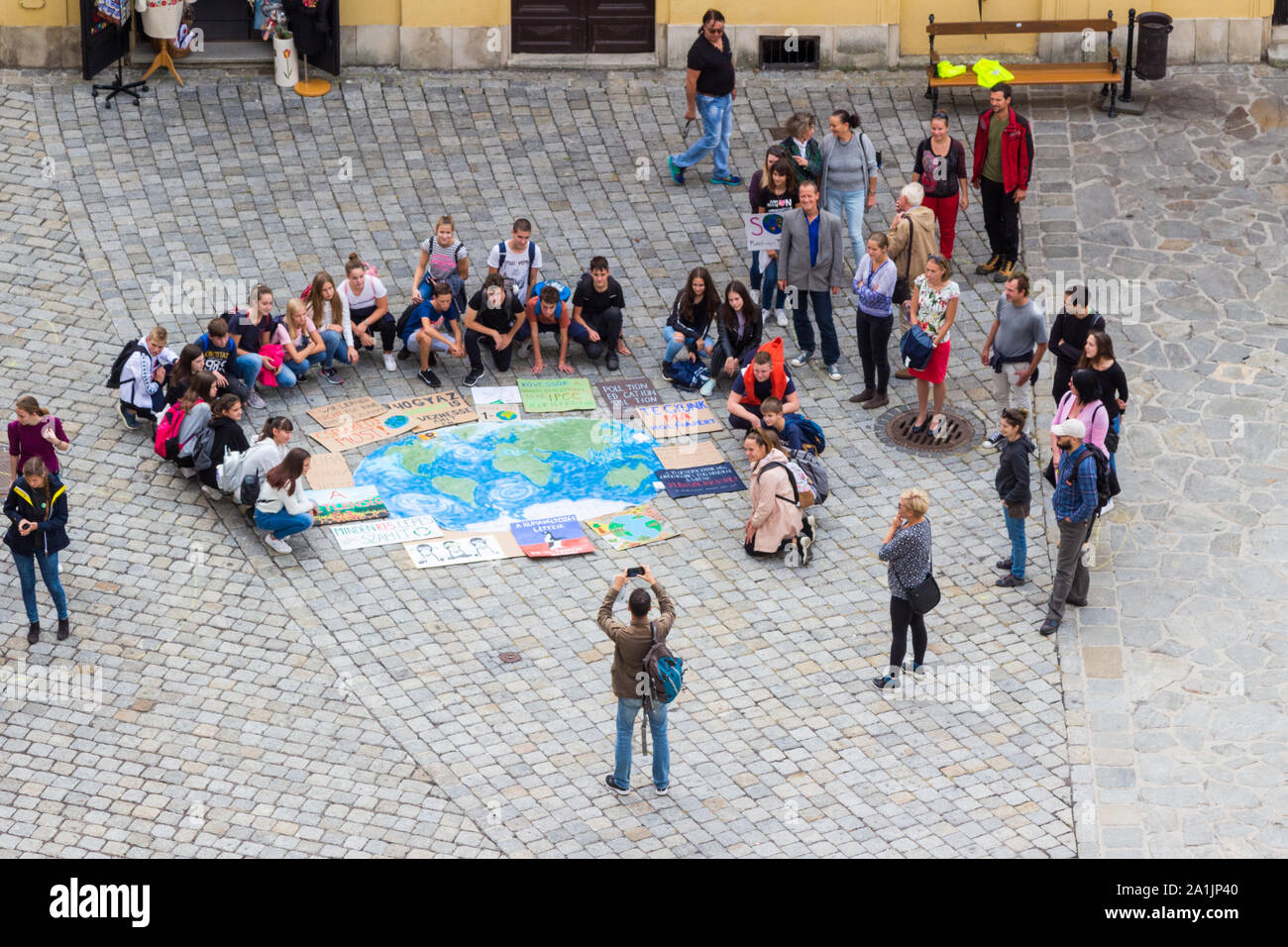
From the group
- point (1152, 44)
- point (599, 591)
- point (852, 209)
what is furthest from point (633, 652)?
point (1152, 44)

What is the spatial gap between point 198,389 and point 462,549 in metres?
2.56

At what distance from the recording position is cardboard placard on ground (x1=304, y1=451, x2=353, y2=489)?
19.1 m

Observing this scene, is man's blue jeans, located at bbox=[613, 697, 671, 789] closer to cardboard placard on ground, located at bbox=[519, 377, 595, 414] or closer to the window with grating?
cardboard placard on ground, located at bbox=[519, 377, 595, 414]

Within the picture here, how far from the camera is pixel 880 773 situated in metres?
16.1

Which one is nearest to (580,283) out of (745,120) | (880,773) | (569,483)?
(569,483)

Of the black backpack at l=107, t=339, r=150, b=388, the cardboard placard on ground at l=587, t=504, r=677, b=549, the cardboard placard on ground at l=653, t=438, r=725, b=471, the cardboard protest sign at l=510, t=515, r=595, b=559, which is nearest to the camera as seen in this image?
the cardboard protest sign at l=510, t=515, r=595, b=559

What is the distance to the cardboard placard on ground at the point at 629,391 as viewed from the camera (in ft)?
67.5

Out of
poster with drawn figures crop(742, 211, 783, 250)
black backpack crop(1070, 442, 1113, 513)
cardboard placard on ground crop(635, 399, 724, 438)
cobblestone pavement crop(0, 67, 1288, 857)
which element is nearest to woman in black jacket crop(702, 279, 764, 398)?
cardboard placard on ground crop(635, 399, 724, 438)

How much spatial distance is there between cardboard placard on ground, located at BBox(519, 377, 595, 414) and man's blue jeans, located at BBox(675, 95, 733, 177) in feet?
12.3

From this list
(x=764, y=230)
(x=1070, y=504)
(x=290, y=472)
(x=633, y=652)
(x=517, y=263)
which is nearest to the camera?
(x=633, y=652)

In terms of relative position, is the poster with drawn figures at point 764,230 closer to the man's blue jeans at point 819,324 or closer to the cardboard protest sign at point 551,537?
the man's blue jeans at point 819,324

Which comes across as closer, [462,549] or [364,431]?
[462,549]

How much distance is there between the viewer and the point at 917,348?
64.9 feet

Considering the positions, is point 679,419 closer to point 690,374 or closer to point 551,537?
point 690,374
